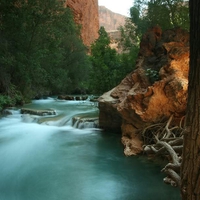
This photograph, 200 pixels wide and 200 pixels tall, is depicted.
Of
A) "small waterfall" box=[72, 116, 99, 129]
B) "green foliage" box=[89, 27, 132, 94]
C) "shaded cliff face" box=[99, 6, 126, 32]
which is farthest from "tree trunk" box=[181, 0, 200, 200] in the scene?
"shaded cliff face" box=[99, 6, 126, 32]

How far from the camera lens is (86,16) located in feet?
162

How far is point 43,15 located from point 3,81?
201 inches

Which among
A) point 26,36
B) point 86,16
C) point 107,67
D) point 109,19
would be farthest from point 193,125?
point 109,19

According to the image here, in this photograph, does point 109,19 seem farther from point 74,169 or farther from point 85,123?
point 74,169

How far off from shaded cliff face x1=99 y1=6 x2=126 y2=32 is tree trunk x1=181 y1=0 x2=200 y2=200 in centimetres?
10148

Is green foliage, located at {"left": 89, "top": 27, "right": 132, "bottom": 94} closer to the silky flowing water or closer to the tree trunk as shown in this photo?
the silky flowing water

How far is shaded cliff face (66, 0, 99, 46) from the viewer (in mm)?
42734

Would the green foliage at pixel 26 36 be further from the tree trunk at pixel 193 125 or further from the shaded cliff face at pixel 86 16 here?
the shaded cliff face at pixel 86 16

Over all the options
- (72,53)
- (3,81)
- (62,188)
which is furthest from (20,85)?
(62,188)

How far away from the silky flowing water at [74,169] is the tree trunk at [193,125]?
2591 mm

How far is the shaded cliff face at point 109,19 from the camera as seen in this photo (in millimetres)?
100625

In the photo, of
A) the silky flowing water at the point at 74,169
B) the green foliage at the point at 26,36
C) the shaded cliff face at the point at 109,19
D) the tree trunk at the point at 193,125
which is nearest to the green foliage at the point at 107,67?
the silky flowing water at the point at 74,169

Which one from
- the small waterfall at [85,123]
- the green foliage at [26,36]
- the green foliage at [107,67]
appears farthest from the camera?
the green foliage at [26,36]

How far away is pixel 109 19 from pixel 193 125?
346 ft
